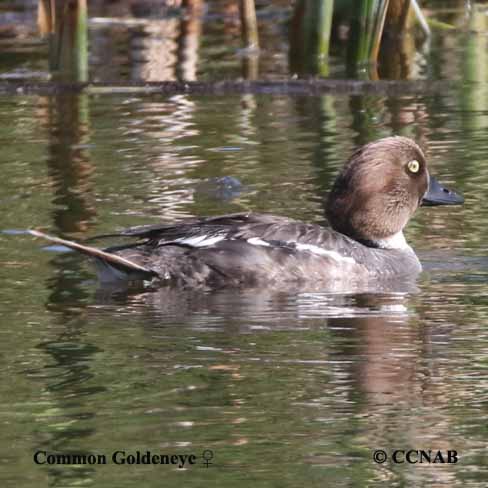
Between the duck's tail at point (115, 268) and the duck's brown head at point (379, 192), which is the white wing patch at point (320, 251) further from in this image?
the duck's tail at point (115, 268)

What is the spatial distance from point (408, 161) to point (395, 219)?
1.11 ft

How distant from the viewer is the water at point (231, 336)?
530 cm

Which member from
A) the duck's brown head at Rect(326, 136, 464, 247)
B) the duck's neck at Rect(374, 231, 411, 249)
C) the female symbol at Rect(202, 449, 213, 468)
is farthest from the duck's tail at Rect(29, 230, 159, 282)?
the female symbol at Rect(202, 449, 213, 468)

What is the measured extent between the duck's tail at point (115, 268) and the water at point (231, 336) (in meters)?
0.12

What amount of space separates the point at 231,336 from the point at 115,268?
1.18 m

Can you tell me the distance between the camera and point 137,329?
22.7ft

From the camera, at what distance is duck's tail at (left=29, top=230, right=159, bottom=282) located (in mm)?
7594

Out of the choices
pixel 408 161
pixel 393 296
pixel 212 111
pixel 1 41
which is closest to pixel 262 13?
pixel 1 41

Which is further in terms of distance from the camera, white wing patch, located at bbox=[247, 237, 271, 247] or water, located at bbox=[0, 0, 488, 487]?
white wing patch, located at bbox=[247, 237, 271, 247]

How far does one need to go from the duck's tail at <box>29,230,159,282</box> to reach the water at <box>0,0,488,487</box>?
119mm

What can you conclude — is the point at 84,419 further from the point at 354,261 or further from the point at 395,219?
the point at 395,219

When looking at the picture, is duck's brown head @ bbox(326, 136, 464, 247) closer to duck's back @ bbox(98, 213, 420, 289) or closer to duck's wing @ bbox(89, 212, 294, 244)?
duck's back @ bbox(98, 213, 420, 289)

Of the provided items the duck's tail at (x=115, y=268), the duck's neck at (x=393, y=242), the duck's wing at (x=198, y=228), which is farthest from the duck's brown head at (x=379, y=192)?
the duck's tail at (x=115, y=268)

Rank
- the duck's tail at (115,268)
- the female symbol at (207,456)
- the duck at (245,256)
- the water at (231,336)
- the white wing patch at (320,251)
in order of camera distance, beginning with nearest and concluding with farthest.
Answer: the female symbol at (207,456) < the water at (231,336) < the duck's tail at (115,268) < the duck at (245,256) < the white wing patch at (320,251)
